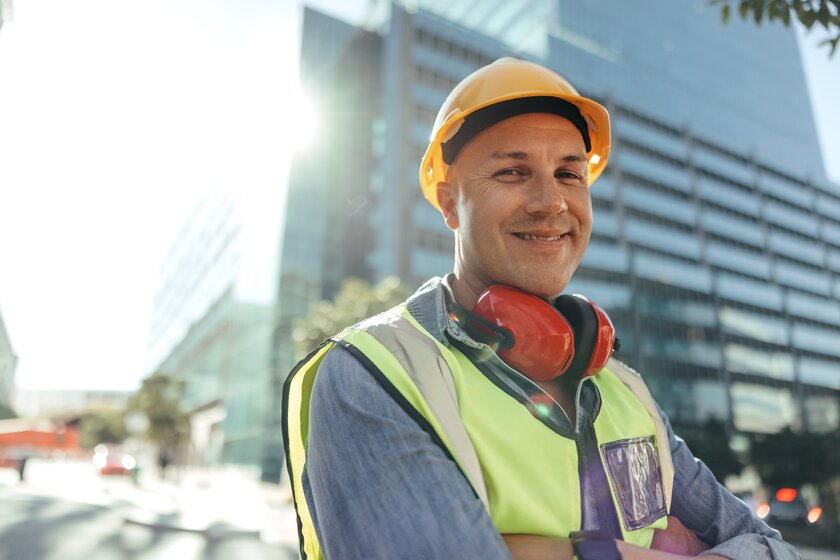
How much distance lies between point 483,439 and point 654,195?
5871 centimetres

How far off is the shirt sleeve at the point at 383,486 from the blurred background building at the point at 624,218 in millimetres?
35034

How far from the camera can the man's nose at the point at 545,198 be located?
1371mm

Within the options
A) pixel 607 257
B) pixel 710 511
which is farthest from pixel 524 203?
pixel 607 257

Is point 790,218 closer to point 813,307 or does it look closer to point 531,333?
point 813,307

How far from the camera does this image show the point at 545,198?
4.53ft

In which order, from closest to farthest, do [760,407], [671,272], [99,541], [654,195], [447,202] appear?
[447,202] → [99,541] → [671,272] → [760,407] → [654,195]

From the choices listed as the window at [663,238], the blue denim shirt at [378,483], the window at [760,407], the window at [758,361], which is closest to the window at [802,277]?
the window at [758,361]

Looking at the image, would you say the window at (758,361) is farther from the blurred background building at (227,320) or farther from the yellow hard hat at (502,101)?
the yellow hard hat at (502,101)

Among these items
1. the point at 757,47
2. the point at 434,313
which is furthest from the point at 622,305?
the point at 757,47

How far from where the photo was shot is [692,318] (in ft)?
171

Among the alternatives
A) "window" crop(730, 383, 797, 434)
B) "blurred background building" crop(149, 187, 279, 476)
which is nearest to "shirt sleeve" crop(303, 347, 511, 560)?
"blurred background building" crop(149, 187, 279, 476)

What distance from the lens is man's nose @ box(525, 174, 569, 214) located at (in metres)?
1.37

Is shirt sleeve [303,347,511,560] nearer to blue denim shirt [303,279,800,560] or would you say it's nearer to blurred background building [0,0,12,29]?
blue denim shirt [303,279,800,560]

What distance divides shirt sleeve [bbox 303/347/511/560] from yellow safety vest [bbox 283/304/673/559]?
45 mm
